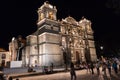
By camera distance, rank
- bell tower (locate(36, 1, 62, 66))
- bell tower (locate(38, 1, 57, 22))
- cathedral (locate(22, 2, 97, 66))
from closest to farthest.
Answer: bell tower (locate(36, 1, 62, 66)), cathedral (locate(22, 2, 97, 66)), bell tower (locate(38, 1, 57, 22))

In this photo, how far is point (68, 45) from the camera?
3806 cm

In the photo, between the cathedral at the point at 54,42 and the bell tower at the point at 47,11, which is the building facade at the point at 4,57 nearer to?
the cathedral at the point at 54,42

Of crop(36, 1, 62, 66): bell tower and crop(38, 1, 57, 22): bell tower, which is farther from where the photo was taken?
crop(38, 1, 57, 22): bell tower

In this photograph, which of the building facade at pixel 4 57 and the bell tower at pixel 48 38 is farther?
the building facade at pixel 4 57

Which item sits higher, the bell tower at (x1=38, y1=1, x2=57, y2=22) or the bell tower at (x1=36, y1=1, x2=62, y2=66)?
the bell tower at (x1=38, y1=1, x2=57, y2=22)

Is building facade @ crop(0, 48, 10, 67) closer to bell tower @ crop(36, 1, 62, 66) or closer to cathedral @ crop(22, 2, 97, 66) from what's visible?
cathedral @ crop(22, 2, 97, 66)

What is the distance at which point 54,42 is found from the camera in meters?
34.3

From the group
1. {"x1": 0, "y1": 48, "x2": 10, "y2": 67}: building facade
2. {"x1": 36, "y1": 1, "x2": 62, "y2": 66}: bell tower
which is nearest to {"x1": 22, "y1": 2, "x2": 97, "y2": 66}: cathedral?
{"x1": 36, "y1": 1, "x2": 62, "y2": 66}: bell tower

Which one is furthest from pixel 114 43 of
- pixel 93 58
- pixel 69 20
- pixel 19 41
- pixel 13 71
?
pixel 13 71

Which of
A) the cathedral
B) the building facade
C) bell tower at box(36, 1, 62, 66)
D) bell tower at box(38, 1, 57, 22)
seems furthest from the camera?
the building facade

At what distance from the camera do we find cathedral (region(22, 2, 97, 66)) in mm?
32969

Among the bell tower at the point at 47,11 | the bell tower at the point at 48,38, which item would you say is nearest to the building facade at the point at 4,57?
the bell tower at the point at 48,38

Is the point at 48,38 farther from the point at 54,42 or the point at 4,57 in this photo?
the point at 4,57

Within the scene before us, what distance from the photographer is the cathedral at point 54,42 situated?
32969 millimetres
